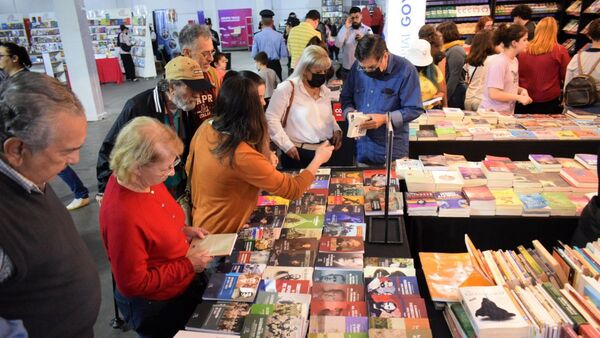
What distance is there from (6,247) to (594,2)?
344 inches

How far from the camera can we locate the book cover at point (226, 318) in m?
1.47

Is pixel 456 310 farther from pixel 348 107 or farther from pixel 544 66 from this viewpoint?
pixel 544 66

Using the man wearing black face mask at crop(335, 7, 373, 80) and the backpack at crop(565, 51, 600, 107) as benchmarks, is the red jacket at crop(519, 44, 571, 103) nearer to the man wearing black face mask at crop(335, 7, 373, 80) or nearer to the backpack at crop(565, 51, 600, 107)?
the backpack at crop(565, 51, 600, 107)

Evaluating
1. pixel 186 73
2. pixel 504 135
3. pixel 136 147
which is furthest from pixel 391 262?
pixel 504 135

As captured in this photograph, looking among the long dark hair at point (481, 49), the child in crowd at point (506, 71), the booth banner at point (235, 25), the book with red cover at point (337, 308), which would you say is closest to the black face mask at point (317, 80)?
the book with red cover at point (337, 308)

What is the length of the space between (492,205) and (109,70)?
12.0 metres

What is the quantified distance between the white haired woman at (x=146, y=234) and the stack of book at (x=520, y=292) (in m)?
0.99

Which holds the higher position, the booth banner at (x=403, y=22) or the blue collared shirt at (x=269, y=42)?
the booth banner at (x=403, y=22)

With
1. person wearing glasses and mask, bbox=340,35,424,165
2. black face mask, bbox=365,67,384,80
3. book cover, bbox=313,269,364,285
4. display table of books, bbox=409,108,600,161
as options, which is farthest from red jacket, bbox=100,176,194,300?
display table of books, bbox=409,108,600,161

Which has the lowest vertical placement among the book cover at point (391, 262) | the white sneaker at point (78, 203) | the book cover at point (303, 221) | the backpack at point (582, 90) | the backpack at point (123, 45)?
the white sneaker at point (78, 203)

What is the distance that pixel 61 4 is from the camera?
7.06 m

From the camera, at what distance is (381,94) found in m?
2.95

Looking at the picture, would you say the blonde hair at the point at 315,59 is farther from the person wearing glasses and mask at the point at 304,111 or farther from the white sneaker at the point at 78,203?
the white sneaker at the point at 78,203

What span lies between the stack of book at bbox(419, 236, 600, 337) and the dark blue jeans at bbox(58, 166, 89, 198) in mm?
3848
